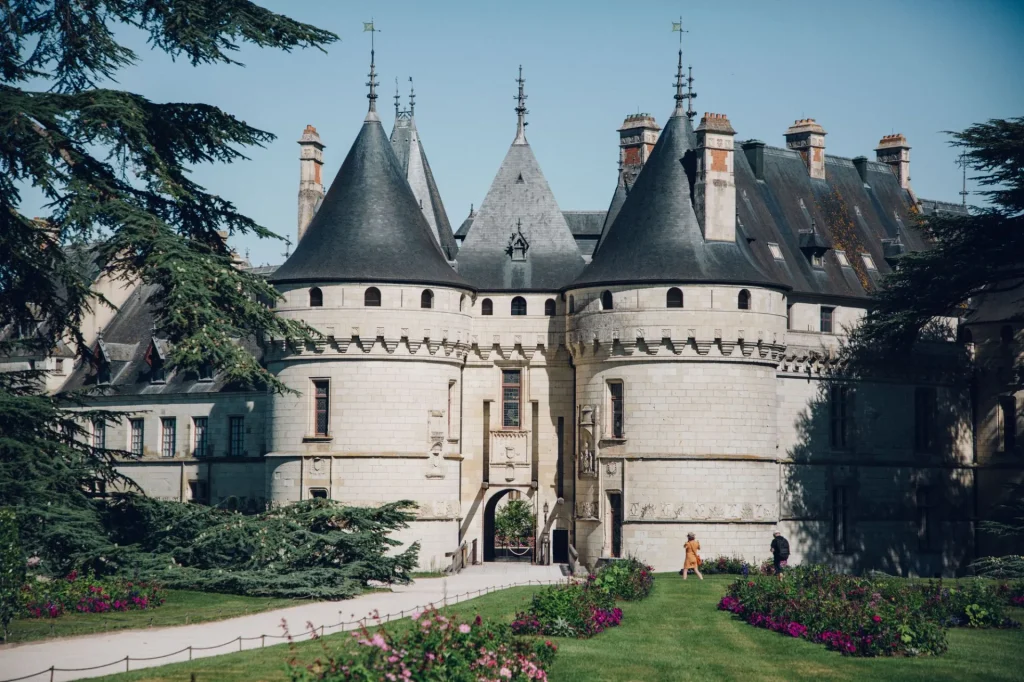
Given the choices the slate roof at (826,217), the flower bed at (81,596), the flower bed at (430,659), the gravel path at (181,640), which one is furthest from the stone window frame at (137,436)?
the flower bed at (430,659)

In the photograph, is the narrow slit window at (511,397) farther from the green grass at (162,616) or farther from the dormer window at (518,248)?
the green grass at (162,616)

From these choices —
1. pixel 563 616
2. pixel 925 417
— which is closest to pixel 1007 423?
pixel 925 417

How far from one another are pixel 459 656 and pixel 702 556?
2250cm

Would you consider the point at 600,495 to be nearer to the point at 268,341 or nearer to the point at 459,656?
the point at 268,341

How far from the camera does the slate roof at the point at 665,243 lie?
1706 inches

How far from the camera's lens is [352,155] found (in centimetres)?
4525

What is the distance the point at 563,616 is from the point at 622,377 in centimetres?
1699

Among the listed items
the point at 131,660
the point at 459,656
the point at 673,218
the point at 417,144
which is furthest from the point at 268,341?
the point at 459,656

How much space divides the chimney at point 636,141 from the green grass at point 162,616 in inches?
993

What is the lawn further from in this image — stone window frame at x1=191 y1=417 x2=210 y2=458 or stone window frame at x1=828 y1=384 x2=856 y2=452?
stone window frame at x1=191 y1=417 x2=210 y2=458

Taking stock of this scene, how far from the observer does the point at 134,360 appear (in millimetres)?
57969

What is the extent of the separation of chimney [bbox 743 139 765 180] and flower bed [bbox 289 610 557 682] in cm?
3236

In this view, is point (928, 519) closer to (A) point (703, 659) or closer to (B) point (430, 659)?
(A) point (703, 659)

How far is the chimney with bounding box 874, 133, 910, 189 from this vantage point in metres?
58.2
